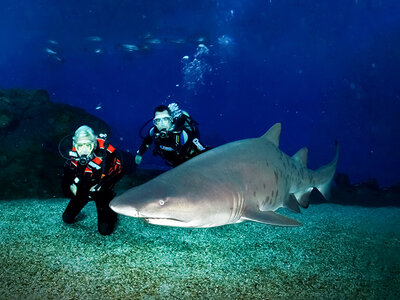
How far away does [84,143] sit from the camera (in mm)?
4102

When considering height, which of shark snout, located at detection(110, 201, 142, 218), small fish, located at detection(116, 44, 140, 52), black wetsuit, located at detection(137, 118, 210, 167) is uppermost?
small fish, located at detection(116, 44, 140, 52)

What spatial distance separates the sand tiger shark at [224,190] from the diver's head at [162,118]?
234 centimetres

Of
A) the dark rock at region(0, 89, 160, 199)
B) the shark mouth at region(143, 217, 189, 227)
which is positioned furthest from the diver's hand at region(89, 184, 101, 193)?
the shark mouth at region(143, 217, 189, 227)

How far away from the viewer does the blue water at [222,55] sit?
29.9 metres

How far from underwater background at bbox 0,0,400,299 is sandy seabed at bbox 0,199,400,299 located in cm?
2

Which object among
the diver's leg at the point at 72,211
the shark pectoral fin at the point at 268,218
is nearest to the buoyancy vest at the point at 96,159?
the diver's leg at the point at 72,211

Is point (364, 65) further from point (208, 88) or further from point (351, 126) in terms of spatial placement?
point (208, 88)

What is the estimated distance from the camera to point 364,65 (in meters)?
44.7

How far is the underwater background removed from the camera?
3092 millimetres

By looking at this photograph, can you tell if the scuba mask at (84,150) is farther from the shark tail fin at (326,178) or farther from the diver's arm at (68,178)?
the shark tail fin at (326,178)

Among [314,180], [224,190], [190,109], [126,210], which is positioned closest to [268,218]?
[224,190]

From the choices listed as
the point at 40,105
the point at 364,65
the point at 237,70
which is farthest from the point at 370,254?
the point at 237,70

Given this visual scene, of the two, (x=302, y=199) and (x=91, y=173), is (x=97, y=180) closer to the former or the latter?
(x=91, y=173)

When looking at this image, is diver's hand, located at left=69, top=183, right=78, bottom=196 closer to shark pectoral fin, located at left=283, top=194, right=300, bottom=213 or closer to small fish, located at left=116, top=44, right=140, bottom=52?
shark pectoral fin, located at left=283, top=194, right=300, bottom=213
